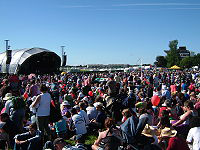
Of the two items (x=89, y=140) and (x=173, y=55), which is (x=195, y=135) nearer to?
(x=89, y=140)

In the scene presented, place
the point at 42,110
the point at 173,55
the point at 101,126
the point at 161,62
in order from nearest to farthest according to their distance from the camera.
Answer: the point at 42,110 < the point at 101,126 < the point at 173,55 < the point at 161,62

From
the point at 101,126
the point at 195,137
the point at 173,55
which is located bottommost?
the point at 101,126

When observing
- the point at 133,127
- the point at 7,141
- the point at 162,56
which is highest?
the point at 162,56

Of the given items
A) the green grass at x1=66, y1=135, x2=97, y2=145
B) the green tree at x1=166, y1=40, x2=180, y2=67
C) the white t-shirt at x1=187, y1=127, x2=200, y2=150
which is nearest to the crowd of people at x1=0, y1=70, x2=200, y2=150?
the white t-shirt at x1=187, y1=127, x2=200, y2=150

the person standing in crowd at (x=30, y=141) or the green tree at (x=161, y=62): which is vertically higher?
the green tree at (x=161, y=62)

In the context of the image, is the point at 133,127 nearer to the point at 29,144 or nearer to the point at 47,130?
the point at 29,144

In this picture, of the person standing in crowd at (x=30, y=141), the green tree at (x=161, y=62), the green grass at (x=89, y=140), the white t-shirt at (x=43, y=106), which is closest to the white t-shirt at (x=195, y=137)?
the person standing in crowd at (x=30, y=141)

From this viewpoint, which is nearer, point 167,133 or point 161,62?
point 167,133

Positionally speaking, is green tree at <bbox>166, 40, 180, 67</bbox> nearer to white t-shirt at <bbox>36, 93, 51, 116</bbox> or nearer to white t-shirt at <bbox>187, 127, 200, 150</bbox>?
white t-shirt at <bbox>36, 93, 51, 116</bbox>

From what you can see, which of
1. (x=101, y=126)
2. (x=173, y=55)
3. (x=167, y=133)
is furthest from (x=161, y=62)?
(x=167, y=133)

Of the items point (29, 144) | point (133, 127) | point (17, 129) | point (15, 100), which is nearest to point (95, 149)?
point (133, 127)

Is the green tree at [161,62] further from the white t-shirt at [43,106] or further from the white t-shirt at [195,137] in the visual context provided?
the white t-shirt at [195,137]

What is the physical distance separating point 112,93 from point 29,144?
3.66 m

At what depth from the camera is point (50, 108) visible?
21.1 ft
